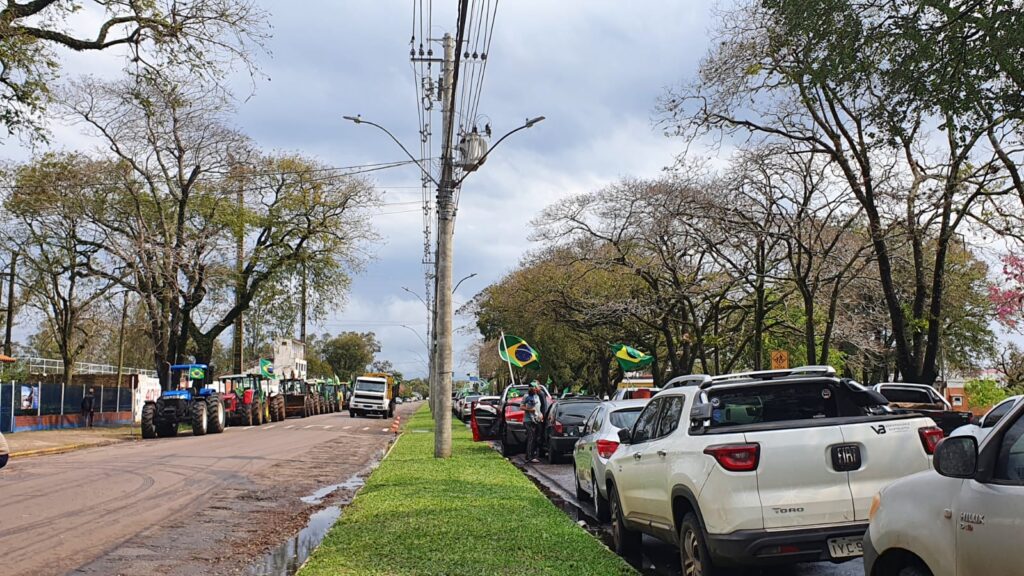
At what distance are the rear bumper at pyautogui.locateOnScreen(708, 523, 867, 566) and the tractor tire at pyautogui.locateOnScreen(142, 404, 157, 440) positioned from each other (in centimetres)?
3000

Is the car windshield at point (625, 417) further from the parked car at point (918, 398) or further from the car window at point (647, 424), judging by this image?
the parked car at point (918, 398)

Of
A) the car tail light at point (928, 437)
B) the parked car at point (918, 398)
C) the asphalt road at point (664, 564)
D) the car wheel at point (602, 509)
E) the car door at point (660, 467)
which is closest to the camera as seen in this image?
the car tail light at point (928, 437)

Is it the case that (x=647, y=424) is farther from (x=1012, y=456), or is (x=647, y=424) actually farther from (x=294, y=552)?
(x=1012, y=456)

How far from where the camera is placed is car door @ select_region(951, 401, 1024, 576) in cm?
387

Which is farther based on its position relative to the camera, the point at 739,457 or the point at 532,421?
the point at 532,421

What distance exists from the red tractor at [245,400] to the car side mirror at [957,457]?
127 feet

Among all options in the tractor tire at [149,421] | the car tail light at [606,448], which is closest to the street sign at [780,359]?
the car tail light at [606,448]

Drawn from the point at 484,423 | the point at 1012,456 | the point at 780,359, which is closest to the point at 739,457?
the point at 1012,456

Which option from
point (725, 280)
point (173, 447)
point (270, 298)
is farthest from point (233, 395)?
point (725, 280)

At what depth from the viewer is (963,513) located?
4.21m

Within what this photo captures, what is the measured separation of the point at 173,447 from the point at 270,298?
18634 mm

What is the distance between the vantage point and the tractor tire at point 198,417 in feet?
108

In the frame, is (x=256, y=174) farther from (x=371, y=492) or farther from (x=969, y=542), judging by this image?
(x=969, y=542)

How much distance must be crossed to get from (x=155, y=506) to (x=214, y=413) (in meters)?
22.3
